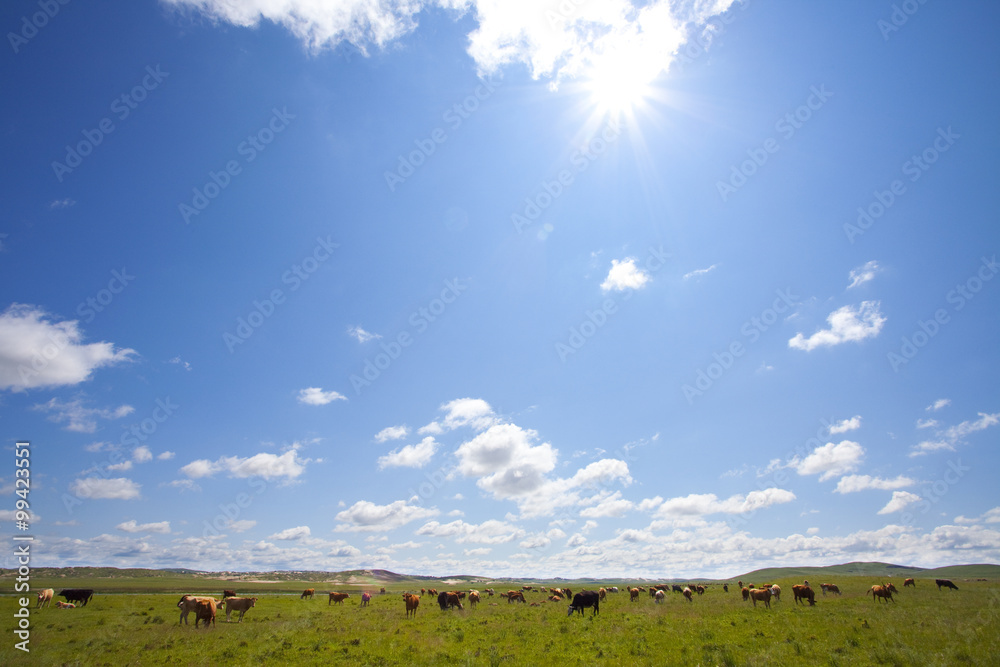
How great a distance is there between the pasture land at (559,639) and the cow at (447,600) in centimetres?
806

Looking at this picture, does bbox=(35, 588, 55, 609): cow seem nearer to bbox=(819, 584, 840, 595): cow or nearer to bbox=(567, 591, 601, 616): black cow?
bbox=(567, 591, 601, 616): black cow

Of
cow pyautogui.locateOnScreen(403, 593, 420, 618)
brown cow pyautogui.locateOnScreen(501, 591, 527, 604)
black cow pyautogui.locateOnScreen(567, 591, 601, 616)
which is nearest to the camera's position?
black cow pyautogui.locateOnScreen(567, 591, 601, 616)

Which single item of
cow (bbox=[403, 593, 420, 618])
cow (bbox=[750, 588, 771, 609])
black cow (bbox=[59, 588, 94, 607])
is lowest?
black cow (bbox=[59, 588, 94, 607])

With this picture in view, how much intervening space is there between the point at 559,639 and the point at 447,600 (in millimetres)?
20589

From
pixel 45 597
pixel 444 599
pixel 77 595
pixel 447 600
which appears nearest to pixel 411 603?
pixel 444 599

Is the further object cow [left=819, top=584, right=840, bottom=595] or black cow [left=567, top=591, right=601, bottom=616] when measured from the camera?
cow [left=819, top=584, right=840, bottom=595]

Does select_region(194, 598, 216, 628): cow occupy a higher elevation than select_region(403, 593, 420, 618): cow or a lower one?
higher

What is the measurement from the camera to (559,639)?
2162 cm

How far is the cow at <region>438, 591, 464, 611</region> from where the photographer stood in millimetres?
37531

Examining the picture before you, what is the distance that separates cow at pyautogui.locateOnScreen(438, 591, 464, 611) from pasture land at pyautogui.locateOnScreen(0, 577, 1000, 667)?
8.06 m

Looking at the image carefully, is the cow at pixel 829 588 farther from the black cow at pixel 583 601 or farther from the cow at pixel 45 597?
the cow at pixel 45 597

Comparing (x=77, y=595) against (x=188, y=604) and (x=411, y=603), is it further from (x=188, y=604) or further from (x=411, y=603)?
(x=411, y=603)

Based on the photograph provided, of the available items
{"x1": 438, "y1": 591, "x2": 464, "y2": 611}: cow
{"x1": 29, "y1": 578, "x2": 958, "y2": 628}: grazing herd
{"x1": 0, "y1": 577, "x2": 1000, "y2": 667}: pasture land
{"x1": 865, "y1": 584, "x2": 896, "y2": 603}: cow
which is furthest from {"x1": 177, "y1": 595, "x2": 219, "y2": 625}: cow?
{"x1": 865, "y1": 584, "x2": 896, "y2": 603}: cow

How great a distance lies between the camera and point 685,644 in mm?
18828
